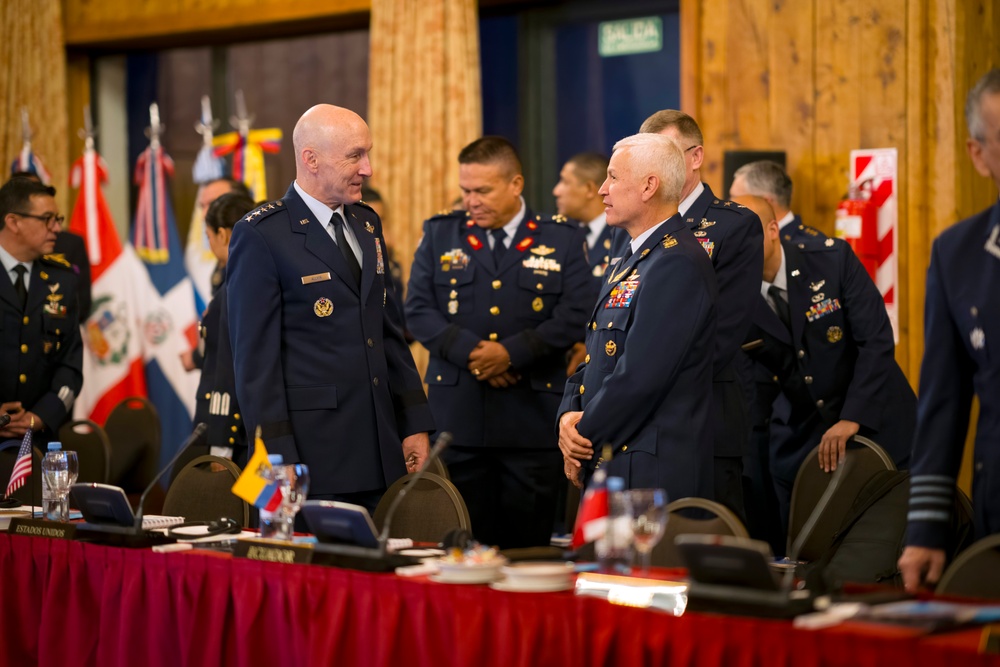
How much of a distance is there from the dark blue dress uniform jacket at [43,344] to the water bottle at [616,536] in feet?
11.6

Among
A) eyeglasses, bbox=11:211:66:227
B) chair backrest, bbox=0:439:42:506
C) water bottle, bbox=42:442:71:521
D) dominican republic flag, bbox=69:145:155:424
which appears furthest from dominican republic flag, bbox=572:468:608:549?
dominican republic flag, bbox=69:145:155:424

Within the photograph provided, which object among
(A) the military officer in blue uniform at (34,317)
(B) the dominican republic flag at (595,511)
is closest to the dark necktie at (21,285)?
(A) the military officer in blue uniform at (34,317)

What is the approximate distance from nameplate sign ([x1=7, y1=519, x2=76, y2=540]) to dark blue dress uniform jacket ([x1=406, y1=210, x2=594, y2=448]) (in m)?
1.96

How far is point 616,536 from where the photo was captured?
107 inches

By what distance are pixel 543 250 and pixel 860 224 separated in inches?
65.8

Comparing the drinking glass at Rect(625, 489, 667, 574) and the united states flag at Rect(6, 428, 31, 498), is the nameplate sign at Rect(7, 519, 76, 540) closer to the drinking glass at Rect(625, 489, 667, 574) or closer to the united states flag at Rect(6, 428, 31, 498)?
the united states flag at Rect(6, 428, 31, 498)

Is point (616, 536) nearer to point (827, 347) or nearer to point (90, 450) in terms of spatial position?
point (827, 347)

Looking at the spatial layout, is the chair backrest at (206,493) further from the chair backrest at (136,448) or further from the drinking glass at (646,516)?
the chair backrest at (136,448)

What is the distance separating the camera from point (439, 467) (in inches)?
167

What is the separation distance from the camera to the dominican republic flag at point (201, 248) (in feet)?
27.6

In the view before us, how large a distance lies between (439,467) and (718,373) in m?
1.01

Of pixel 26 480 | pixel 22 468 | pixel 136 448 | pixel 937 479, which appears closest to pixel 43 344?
pixel 136 448

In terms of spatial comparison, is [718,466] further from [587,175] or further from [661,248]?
[587,175]

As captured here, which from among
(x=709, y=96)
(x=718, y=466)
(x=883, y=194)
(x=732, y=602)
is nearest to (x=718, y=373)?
(x=718, y=466)
